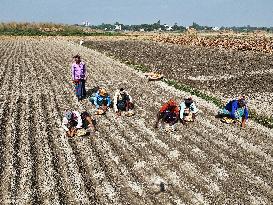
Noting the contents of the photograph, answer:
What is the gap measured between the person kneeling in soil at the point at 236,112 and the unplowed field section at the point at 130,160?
402mm

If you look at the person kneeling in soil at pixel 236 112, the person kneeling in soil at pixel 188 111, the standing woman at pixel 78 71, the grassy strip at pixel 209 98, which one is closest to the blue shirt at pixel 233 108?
the person kneeling in soil at pixel 236 112

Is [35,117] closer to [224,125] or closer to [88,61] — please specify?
[224,125]

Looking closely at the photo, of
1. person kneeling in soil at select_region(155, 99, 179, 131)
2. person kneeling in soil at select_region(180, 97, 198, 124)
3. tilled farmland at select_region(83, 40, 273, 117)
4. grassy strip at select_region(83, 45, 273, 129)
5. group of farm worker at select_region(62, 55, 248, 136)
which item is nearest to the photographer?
group of farm worker at select_region(62, 55, 248, 136)

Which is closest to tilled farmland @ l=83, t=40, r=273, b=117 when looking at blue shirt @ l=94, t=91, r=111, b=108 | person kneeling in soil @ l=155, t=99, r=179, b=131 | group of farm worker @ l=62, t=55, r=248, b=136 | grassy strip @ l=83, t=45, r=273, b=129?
grassy strip @ l=83, t=45, r=273, b=129

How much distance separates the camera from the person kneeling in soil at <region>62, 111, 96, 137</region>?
40.6 ft

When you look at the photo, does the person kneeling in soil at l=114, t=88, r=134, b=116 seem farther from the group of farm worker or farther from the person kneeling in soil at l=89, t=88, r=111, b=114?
the person kneeling in soil at l=89, t=88, r=111, b=114

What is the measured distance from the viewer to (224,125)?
13.8 metres

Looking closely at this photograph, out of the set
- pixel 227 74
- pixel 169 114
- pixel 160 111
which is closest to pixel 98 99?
pixel 160 111

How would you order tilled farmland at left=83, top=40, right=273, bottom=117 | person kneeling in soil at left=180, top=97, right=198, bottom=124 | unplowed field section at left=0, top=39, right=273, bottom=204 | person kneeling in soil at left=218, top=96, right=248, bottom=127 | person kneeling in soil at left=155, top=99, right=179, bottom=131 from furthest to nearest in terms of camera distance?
tilled farmland at left=83, top=40, right=273, bottom=117, person kneeling in soil at left=180, top=97, right=198, bottom=124, person kneeling in soil at left=218, top=96, right=248, bottom=127, person kneeling in soil at left=155, top=99, right=179, bottom=131, unplowed field section at left=0, top=39, right=273, bottom=204

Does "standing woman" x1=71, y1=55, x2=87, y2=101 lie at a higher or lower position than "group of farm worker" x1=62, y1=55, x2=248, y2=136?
higher

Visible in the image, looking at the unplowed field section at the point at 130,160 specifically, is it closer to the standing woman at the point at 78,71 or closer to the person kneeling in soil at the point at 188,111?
the person kneeling in soil at the point at 188,111

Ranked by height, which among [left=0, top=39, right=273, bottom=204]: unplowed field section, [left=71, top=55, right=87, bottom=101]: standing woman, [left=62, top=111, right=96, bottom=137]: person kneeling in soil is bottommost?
[left=0, top=39, right=273, bottom=204]: unplowed field section

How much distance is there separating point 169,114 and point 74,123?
362cm

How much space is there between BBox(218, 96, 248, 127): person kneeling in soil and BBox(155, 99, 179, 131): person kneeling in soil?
204 cm
